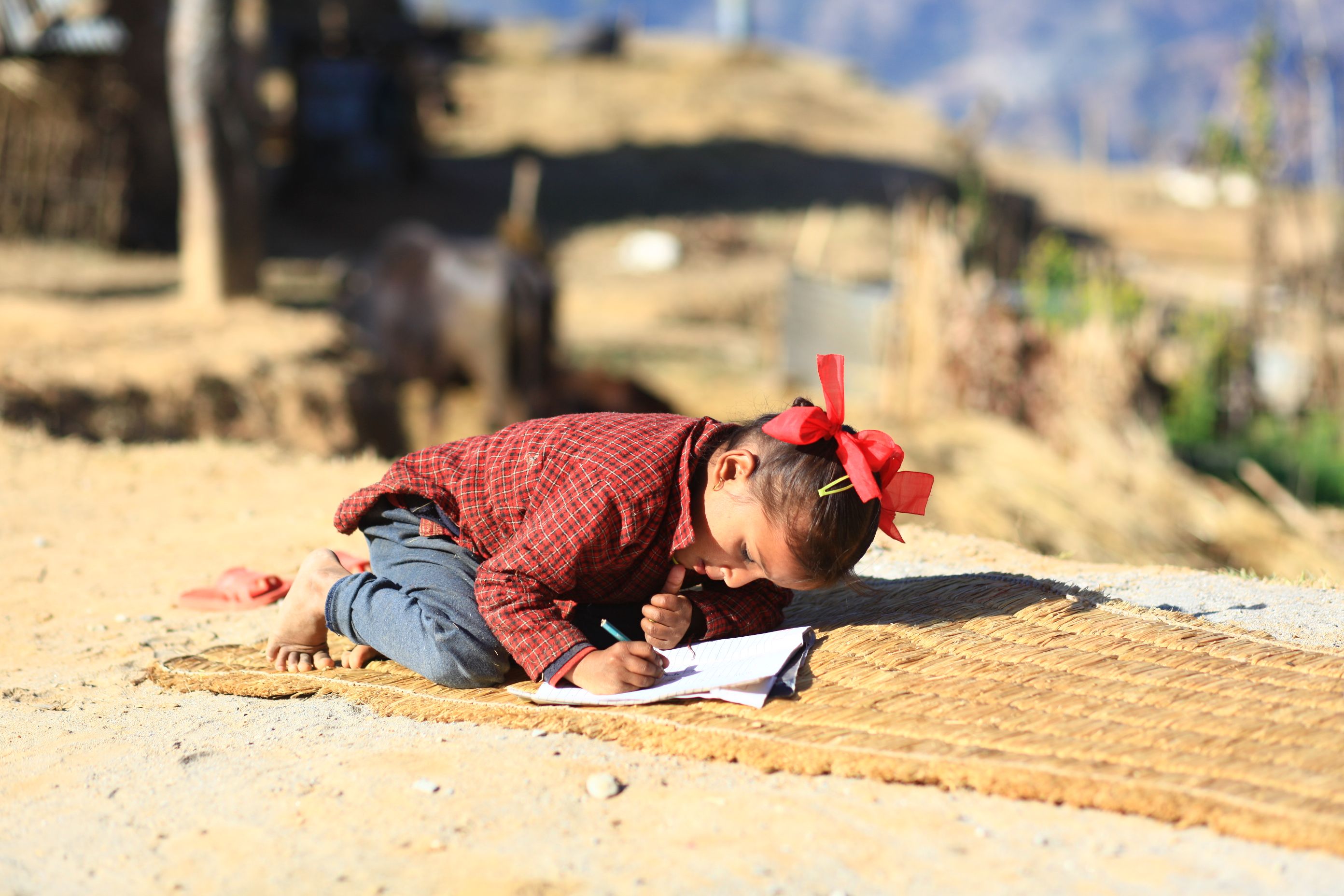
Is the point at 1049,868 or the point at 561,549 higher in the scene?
the point at 561,549

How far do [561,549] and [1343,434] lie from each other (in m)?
8.52

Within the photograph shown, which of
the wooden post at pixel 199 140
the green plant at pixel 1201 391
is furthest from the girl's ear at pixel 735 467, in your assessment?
the wooden post at pixel 199 140

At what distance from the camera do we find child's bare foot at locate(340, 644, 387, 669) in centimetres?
313

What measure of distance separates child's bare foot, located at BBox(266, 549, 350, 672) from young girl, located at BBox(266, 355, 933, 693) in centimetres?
4

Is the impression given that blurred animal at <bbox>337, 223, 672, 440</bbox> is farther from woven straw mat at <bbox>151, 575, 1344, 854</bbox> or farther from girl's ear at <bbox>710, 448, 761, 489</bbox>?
girl's ear at <bbox>710, 448, 761, 489</bbox>

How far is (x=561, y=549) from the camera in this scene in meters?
2.60

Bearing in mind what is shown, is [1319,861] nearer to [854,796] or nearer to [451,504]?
[854,796]

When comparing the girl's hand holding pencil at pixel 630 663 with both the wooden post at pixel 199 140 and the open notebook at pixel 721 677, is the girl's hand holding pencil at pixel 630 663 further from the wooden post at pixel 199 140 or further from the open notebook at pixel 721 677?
the wooden post at pixel 199 140

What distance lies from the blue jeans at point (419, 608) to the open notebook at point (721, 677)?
0.44ft

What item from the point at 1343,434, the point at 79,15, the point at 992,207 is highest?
the point at 79,15

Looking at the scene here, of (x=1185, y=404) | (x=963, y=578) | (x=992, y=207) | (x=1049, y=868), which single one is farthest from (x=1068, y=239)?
(x=1049, y=868)

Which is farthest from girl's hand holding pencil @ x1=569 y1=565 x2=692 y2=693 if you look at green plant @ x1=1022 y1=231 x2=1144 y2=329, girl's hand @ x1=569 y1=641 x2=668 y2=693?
green plant @ x1=1022 y1=231 x2=1144 y2=329

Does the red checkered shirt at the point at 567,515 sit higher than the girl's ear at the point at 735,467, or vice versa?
the girl's ear at the point at 735,467

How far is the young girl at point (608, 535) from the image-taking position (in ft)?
8.40
